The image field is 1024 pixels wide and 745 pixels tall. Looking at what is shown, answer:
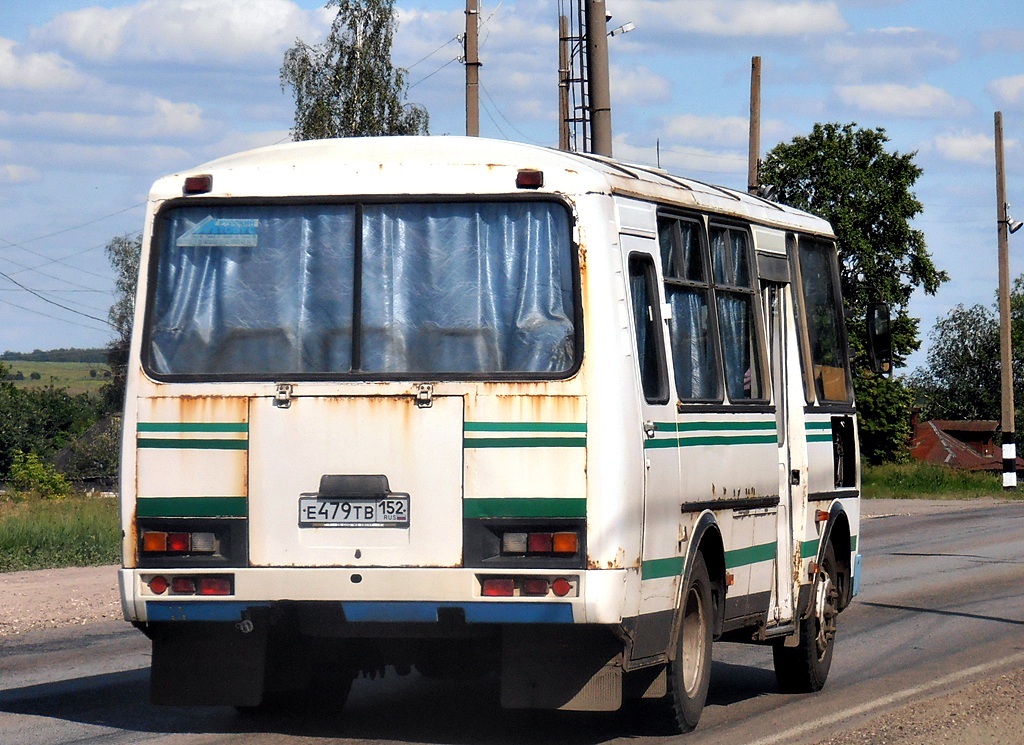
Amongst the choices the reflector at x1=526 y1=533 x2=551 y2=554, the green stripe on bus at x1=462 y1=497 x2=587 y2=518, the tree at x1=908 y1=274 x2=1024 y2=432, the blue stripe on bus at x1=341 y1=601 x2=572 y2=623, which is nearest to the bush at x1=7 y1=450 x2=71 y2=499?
the blue stripe on bus at x1=341 y1=601 x2=572 y2=623

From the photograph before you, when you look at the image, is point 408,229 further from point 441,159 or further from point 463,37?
point 463,37

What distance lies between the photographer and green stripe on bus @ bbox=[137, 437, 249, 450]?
7.62 meters

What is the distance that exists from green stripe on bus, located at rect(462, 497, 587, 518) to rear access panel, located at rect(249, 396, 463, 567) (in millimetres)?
73

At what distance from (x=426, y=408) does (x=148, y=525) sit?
4.41ft

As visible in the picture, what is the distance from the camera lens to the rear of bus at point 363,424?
7363 mm

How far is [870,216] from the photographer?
6512cm

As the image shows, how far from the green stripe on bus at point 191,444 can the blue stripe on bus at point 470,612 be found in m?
0.86

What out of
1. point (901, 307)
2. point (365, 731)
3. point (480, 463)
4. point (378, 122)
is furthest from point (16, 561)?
point (901, 307)

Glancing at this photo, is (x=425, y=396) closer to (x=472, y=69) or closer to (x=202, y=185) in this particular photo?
(x=202, y=185)

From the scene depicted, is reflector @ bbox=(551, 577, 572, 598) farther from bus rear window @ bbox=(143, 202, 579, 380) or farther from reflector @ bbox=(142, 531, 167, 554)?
reflector @ bbox=(142, 531, 167, 554)

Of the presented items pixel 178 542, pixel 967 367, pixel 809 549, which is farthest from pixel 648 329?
pixel 967 367

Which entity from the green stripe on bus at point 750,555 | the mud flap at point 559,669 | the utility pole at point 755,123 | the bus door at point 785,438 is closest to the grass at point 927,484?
the utility pole at point 755,123

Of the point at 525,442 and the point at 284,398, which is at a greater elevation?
the point at 284,398

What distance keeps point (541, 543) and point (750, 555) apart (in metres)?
2.24
